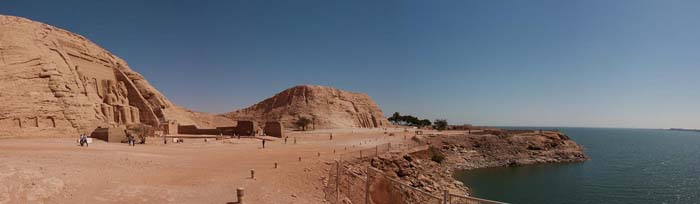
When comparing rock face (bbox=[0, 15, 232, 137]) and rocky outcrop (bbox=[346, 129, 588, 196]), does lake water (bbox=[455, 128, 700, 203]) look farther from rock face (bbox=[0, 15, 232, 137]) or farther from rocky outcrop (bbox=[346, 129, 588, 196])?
rock face (bbox=[0, 15, 232, 137])

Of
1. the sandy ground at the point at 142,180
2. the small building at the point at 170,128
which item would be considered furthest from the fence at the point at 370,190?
the small building at the point at 170,128

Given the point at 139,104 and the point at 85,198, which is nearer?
the point at 85,198

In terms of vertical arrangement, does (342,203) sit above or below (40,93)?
below

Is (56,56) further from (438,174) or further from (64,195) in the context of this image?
(438,174)

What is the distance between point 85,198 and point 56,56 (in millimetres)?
37529

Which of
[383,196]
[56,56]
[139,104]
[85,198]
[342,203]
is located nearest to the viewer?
[85,198]

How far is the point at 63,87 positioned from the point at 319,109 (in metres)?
50.6

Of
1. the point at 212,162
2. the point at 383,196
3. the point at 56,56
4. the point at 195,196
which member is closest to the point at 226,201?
the point at 195,196

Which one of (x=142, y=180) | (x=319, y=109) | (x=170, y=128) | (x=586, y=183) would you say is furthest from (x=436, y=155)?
(x=319, y=109)

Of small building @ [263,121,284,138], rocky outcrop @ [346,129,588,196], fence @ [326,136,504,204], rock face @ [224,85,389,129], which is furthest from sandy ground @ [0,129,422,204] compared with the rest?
rock face @ [224,85,389,129]

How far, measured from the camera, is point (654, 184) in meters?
30.2

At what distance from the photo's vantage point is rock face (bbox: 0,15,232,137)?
95.1 feet

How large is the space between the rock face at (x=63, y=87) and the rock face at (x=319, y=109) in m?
27.2

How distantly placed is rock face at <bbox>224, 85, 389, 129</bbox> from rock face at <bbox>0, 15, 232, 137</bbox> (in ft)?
89.3
